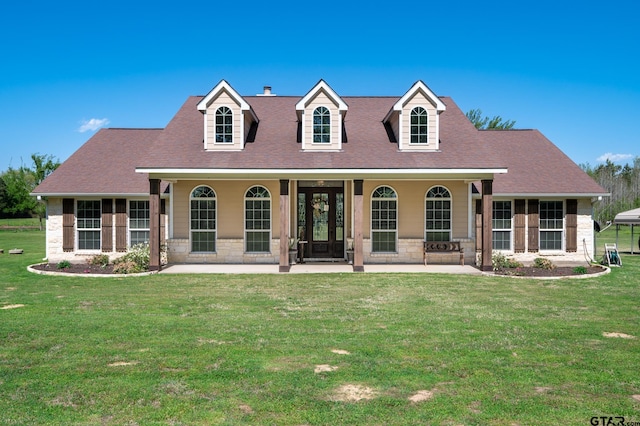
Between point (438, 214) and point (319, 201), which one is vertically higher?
point (319, 201)

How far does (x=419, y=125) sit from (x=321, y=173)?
13.6ft

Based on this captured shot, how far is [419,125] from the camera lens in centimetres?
1600

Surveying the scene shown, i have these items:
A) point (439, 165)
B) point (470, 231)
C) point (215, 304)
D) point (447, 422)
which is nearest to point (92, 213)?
point (215, 304)

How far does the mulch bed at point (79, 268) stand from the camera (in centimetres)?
1464

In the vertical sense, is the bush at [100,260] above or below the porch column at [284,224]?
below

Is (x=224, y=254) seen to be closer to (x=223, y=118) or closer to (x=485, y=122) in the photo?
(x=223, y=118)

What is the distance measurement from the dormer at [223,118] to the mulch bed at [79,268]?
5.12m

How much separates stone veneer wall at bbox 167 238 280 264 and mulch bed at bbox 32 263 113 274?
7.33ft

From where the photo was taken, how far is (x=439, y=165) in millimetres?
14617

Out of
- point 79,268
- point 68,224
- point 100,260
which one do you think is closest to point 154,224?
point 79,268

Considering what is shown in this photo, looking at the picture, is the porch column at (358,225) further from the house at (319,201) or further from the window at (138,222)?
the window at (138,222)

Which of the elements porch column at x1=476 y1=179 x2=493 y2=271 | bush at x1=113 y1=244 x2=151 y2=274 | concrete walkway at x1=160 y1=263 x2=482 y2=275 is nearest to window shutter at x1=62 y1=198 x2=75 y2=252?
bush at x1=113 y1=244 x2=151 y2=274

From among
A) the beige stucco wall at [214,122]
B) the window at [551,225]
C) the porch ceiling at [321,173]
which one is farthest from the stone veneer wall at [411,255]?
Result: the beige stucco wall at [214,122]

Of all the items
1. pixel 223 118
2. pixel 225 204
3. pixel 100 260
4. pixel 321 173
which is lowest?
pixel 100 260
